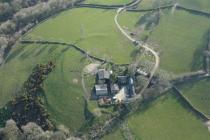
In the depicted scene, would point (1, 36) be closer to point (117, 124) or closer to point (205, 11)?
point (117, 124)

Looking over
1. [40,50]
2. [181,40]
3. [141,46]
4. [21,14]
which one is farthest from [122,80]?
[21,14]

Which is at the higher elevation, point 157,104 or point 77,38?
point 77,38

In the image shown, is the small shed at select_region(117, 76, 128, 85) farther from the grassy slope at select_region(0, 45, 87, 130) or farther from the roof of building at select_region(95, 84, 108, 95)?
the grassy slope at select_region(0, 45, 87, 130)

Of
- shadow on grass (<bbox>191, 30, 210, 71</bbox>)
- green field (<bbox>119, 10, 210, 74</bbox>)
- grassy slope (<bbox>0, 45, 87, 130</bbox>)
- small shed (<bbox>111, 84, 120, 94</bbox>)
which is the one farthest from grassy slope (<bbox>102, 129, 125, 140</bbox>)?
shadow on grass (<bbox>191, 30, 210, 71</bbox>)

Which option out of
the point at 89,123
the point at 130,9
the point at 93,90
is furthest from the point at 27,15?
the point at 89,123

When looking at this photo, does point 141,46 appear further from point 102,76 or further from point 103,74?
point 102,76

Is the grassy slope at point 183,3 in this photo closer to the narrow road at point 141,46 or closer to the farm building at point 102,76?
the narrow road at point 141,46
